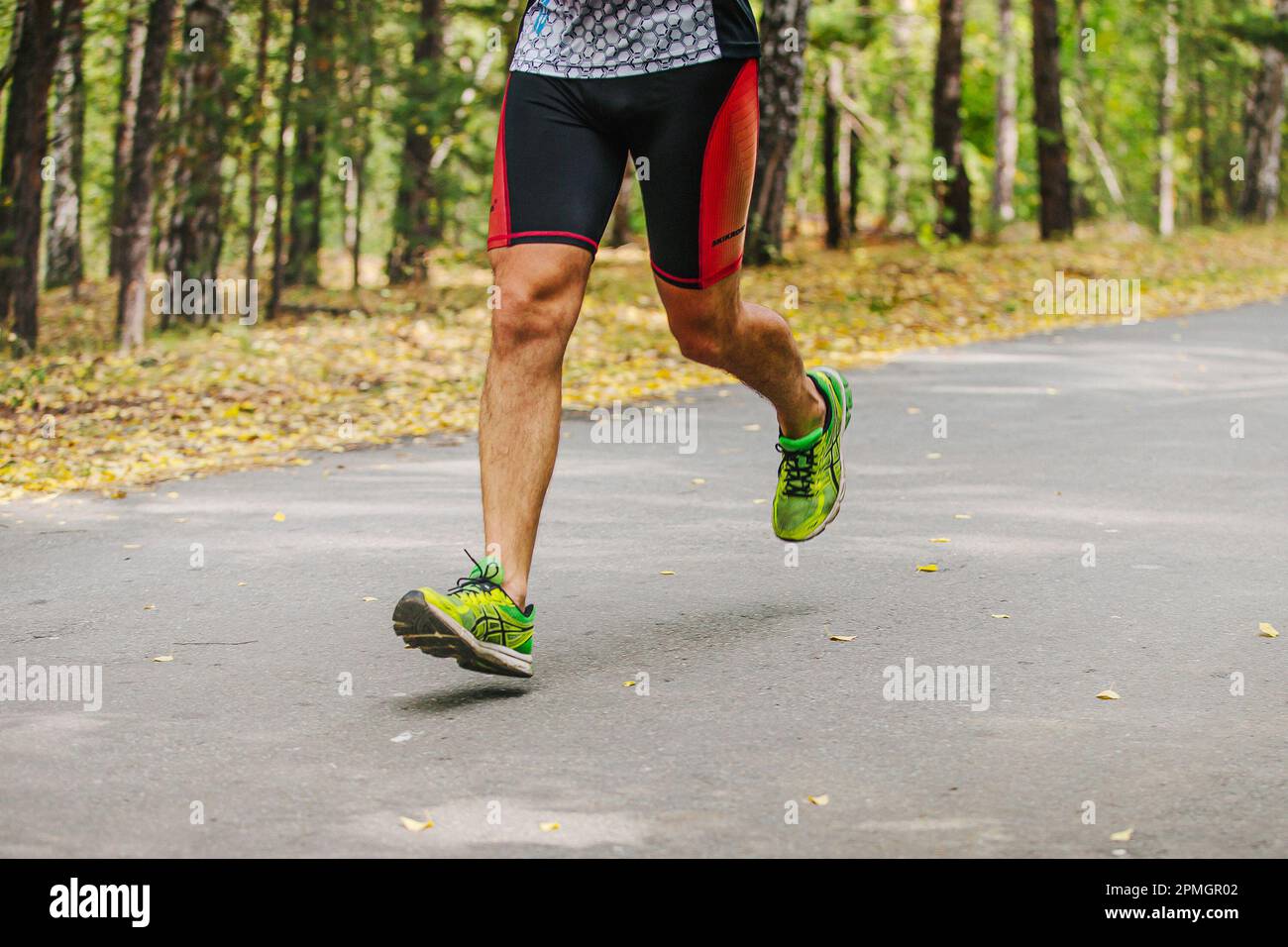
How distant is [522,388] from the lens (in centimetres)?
400

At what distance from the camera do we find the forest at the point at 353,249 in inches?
415

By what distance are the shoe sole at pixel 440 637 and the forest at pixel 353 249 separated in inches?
167

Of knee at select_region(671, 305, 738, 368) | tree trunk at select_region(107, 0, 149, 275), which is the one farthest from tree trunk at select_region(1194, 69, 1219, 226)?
knee at select_region(671, 305, 738, 368)

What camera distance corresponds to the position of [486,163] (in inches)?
730

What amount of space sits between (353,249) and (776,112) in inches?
226

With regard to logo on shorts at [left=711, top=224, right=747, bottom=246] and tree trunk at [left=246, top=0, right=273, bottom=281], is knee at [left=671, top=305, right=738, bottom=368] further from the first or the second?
tree trunk at [left=246, top=0, right=273, bottom=281]

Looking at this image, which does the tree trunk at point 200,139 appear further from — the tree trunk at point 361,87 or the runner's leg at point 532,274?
the runner's leg at point 532,274

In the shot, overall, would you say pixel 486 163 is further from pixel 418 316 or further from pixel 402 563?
pixel 402 563

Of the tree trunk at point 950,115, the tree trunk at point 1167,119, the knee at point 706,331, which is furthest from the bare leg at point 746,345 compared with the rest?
the tree trunk at point 1167,119

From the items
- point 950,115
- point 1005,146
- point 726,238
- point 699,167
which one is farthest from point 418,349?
point 1005,146

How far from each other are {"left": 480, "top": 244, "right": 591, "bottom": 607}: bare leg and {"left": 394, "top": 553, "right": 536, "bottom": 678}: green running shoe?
62 mm

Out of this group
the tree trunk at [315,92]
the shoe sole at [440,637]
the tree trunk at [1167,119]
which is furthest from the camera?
the tree trunk at [1167,119]

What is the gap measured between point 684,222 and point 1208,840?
81.5 inches

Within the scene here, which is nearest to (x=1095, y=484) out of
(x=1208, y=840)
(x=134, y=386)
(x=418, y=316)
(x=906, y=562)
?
(x=906, y=562)
